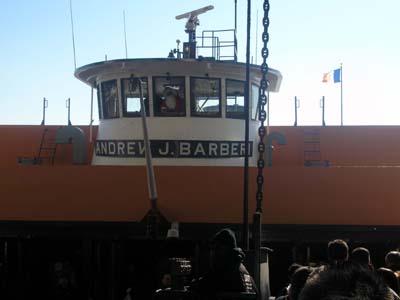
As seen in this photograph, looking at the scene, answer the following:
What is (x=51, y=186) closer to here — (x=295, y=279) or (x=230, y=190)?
(x=230, y=190)

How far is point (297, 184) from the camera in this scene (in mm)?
7395

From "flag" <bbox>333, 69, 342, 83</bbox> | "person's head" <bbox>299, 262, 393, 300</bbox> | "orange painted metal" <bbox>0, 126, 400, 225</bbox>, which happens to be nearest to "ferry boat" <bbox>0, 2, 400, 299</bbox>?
"orange painted metal" <bbox>0, 126, 400, 225</bbox>

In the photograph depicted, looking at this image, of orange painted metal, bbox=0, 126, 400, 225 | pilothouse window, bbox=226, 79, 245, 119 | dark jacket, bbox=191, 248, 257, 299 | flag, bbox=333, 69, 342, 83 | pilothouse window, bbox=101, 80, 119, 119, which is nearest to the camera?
dark jacket, bbox=191, 248, 257, 299

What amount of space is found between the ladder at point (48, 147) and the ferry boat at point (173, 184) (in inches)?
1.7

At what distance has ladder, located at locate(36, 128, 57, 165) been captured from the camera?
10156 mm

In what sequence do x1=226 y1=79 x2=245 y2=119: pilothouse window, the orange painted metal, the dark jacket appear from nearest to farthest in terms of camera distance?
the dark jacket, the orange painted metal, x1=226 y1=79 x2=245 y2=119: pilothouse window

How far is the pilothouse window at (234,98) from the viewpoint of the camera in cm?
884

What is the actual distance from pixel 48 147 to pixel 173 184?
3845 millimetres

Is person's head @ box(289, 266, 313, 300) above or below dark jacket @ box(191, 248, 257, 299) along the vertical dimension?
below

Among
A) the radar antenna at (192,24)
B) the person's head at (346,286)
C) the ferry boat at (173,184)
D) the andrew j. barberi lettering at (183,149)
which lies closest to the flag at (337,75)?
the ferry boat at (173,184)

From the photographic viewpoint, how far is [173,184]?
24.1 feet

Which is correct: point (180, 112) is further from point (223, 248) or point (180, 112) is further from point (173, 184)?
point (223, 248)

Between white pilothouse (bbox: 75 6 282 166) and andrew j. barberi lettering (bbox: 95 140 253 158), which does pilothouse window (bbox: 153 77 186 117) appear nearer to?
white pilothouse (bbox: 75 6 282 166)

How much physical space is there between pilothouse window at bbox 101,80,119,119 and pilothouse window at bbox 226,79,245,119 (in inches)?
70.0
